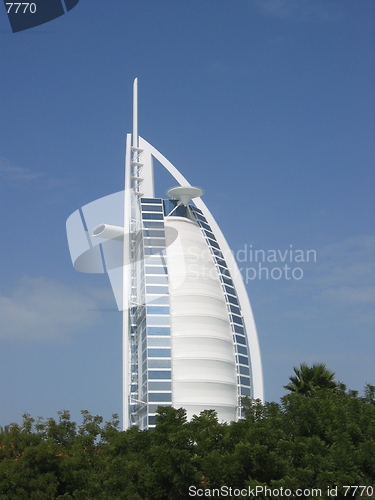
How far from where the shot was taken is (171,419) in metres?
25.5

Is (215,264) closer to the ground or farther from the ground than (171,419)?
farther from the ground

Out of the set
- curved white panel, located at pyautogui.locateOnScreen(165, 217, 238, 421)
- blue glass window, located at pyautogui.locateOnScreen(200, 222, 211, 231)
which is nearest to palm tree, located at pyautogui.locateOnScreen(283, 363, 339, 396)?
curved white panel, located at pyautogui.locateOnScreen(165, 217, 238, 421)

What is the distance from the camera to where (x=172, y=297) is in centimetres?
5678

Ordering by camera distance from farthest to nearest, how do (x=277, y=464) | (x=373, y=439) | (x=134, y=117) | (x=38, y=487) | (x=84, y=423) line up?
(x=134, y=117)
(x=84, y=423)
(x=38, y=487)
(x=373, y=439)
(x=277, y=464)

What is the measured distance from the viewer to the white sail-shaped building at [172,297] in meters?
54.0

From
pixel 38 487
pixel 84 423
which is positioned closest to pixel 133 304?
pixel 84 423

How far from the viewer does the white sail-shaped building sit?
54031 mm

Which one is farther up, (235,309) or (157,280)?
(157,280)

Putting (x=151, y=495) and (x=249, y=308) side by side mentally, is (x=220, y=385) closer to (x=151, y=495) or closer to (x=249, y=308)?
(x=249, y=308)

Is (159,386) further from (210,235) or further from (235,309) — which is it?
(210,235)

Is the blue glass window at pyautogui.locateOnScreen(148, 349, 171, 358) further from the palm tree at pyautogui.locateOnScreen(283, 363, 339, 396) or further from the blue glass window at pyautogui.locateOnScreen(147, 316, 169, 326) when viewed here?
the palm tree at pyautogui.locateOnScreen(283, 363, 339, 396)

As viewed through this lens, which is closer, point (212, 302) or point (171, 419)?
point (171, 419)

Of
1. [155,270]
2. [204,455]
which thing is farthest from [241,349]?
[204,455]

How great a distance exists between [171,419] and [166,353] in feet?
95.2
